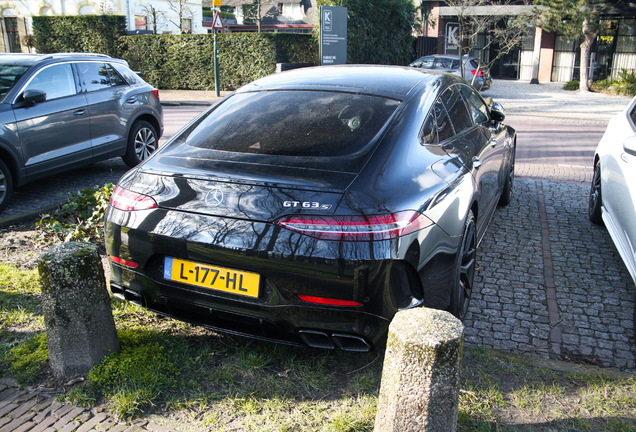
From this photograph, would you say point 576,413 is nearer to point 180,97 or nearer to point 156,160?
point 156,160

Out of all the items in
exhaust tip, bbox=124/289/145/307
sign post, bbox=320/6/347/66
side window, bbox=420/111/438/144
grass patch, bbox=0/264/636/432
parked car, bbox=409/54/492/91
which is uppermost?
sign post, bbox=320/6/347/66

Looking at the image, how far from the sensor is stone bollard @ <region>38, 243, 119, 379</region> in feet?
9.59

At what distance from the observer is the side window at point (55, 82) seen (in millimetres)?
6648

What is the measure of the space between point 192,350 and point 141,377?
15.7 inches

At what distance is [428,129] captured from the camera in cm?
339

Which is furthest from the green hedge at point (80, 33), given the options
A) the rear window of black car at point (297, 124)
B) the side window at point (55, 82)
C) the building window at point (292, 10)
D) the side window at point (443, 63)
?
the building window at point (292, 10)

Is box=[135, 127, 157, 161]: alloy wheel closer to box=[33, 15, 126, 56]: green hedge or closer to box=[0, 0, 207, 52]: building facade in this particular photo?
box=[33, 15, 126, 56]: green hedge

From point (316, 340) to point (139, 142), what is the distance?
253 inches

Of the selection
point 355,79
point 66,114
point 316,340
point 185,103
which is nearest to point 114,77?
point 66,114

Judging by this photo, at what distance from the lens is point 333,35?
1608cm

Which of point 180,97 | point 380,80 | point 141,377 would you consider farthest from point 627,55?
point 141,377

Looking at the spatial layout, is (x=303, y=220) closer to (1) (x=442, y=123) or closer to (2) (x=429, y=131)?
(2) (x=429, y=131)

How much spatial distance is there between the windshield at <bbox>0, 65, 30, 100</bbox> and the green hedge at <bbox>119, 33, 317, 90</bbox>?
50.8 feet

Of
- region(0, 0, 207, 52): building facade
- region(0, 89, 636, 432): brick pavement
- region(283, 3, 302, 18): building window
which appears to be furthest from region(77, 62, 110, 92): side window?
region(283, 3, 302, 18): building window
